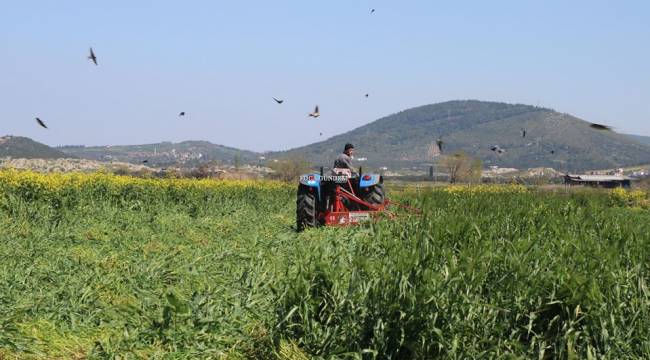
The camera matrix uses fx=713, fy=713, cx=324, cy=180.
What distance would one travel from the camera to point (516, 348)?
484 cm

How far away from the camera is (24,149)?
164 metres

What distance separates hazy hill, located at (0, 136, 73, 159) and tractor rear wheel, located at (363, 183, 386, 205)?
15312 centimetres

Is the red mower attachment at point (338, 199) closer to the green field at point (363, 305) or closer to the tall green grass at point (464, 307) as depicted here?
the green field at point (363, 305)

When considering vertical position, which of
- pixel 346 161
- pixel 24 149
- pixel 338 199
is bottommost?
pixel 338 199

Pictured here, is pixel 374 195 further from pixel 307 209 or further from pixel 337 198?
pixel 307 209

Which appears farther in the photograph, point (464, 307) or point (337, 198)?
point (337, 198)

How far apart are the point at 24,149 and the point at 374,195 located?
16639 centimetres

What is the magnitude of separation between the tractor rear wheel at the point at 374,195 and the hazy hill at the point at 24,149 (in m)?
153

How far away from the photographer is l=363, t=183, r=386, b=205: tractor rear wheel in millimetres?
13523

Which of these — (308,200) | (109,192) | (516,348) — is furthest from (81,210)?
(516,348)

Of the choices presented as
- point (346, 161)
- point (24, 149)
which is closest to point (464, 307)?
point (346, 161)

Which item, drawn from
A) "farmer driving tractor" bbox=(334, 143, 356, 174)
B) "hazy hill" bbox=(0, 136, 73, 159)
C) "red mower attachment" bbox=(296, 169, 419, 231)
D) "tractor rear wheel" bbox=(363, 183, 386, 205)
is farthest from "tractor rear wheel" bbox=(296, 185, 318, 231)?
"hazy hill" bbox=(0, 136, 73, 159)

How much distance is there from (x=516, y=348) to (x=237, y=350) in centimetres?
195

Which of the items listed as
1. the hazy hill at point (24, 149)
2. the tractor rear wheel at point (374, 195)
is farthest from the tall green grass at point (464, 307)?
the hazy hill at point (24, 149)
